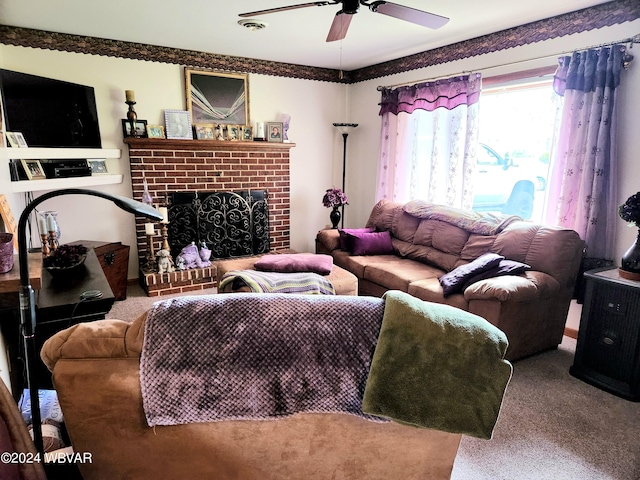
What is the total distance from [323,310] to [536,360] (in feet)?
7.80

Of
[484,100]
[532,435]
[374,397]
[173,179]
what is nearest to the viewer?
[374,397]

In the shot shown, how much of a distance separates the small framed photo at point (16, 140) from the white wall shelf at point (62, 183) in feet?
0.92

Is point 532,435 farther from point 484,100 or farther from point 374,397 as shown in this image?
point 484,100

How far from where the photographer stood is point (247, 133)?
4598mm

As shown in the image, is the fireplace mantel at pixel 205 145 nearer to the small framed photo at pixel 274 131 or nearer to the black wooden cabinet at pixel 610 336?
the small framed photo at pixel 274 131

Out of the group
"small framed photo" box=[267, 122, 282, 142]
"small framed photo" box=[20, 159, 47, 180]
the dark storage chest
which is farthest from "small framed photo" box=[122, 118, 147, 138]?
"small framed photo" box=[267, 122, 282, 142]

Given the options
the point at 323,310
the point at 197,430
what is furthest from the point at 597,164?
the point at 197,430

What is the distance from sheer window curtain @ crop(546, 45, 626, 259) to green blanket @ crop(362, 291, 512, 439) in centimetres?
233

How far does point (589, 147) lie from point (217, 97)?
349cm

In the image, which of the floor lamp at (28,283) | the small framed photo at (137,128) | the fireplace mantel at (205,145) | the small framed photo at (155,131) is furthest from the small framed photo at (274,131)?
the floor lamp at (28,283)

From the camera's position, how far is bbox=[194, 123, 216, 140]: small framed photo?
4.31 meters

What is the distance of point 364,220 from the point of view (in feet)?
17.7

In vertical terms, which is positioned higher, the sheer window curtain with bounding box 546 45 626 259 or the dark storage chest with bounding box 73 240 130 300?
the sheer window curtain with bounding box 546 45 626 259

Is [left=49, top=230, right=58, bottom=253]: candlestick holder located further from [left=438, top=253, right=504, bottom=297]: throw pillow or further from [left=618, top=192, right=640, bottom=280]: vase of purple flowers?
[left=618, top=192, right=640, bottom=280]: vase of purple flowers
